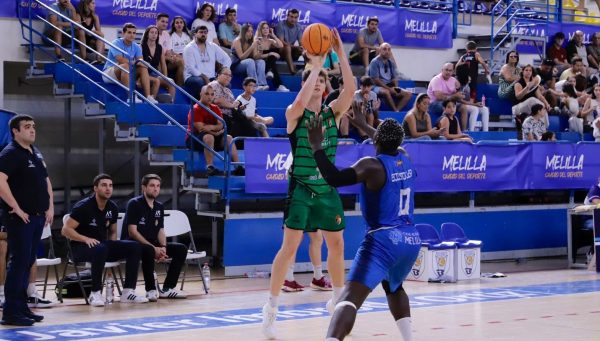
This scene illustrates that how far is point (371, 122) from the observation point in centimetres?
1722

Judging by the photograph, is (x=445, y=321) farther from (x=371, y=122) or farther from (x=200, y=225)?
(x=200, y=225)

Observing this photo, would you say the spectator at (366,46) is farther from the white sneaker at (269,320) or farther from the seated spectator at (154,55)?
the white sneaker at (269,320)

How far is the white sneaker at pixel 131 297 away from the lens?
1209cm

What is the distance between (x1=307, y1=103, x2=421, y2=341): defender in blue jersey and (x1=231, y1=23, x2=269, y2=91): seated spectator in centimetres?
1075

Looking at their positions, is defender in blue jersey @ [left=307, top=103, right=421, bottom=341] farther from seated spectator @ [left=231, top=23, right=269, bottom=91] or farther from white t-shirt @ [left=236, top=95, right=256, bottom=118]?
seated spectator @ [left=231, top=23, right=269, bottom=91]

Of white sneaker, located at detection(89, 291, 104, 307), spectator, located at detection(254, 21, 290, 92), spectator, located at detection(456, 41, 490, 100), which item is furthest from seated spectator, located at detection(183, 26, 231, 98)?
white sneaker, located at detection(89, 291, 104, 307)

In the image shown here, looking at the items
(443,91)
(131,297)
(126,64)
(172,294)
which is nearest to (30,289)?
(131,297)

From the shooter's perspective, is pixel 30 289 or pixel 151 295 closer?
pixel 30 289

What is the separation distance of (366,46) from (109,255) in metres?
9.91

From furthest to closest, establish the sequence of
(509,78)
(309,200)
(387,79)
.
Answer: (509,78), (387,79), (309,200)

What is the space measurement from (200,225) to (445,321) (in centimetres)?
1050

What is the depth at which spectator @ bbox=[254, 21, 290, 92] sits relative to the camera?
18.8 meters

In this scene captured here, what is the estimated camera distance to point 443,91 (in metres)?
19.4

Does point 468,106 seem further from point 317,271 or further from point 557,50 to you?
point 317,271
